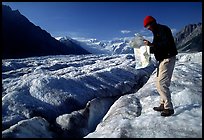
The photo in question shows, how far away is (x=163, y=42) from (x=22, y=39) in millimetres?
142273

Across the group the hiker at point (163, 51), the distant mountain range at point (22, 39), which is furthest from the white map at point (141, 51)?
the distant mountain range at point (22, 39)

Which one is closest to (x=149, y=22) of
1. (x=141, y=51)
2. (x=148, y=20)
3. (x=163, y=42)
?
(x=148, y=20)

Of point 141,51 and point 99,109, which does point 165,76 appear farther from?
point 99,109

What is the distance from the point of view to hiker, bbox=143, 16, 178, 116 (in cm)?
748

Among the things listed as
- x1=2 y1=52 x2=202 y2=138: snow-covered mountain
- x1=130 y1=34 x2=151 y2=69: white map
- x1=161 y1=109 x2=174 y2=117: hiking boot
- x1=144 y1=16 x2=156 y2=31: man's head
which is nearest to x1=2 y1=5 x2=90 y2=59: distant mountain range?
x1=2 y1=52 x2=202 y2=138: snow-covered mountain

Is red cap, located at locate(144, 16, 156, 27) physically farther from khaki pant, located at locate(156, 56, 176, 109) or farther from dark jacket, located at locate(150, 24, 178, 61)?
khaki pant, located at locate(156, 56, 176, 109)

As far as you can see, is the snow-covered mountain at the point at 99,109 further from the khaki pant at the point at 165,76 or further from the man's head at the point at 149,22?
the man's head at the point at 149,22

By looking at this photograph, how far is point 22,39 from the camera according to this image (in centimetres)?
14350

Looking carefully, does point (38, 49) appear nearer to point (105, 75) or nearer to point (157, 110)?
point (105, 75)

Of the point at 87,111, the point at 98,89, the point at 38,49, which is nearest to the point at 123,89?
the point at 98,89

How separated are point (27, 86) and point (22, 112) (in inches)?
168

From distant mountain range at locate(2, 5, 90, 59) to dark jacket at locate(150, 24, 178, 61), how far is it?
114 m

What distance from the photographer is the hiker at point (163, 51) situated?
7484mm

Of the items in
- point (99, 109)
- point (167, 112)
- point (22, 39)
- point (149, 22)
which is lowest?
point (99, 109)
